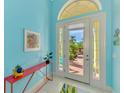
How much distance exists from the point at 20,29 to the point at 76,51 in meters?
2.44

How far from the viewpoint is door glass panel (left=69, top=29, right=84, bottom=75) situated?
429cm

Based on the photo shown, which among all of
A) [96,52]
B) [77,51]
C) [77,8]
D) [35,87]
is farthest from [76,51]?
[35,87]

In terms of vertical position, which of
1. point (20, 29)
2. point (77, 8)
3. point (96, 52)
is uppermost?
point (77, 8)

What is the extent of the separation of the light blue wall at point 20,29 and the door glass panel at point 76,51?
1.21 m

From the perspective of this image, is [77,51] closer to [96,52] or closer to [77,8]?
[96,52]

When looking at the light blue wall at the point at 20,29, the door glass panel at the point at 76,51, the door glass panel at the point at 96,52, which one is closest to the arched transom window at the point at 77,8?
the door glass panel at the point at 96,52

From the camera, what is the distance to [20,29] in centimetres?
277

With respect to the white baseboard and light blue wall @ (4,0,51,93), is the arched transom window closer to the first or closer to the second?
light blue wall @ (4,0,51,93)

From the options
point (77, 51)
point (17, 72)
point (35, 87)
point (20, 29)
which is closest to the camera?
point (17, 72)

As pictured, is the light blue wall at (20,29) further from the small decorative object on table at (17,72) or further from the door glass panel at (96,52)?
the door glass panel at (96,52)

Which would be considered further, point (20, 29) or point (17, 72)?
point (20, 29)

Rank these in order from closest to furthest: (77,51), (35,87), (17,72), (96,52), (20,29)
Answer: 1. (17,72)
2. (20,29)
3. (35,87)
4. (96,52)
5. (77,51)

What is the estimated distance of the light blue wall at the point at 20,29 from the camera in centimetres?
232

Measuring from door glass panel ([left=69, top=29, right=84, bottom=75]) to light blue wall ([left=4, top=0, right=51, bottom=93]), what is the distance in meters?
1.21
